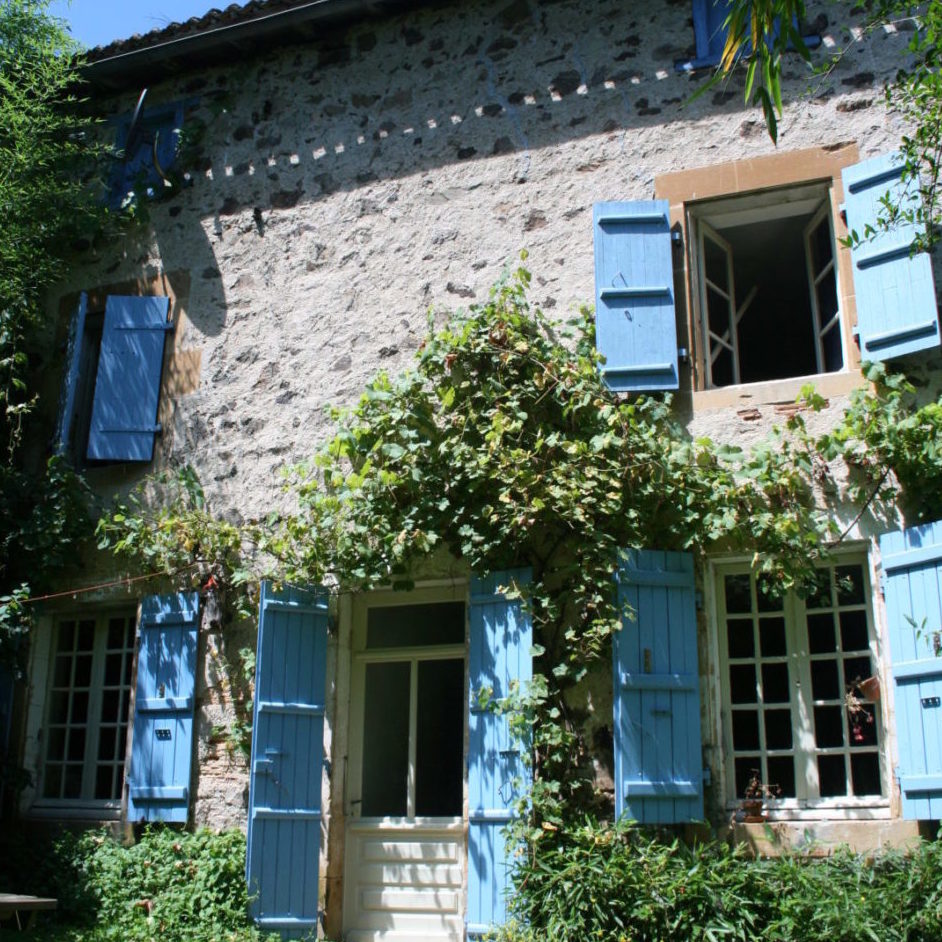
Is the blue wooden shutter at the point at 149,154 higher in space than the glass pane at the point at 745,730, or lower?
higher

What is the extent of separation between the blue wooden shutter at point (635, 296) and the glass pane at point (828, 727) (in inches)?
76.0

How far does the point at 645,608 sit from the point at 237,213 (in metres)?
4.26

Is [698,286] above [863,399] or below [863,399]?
above

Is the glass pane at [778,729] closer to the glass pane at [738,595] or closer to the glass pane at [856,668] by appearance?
the glass pane at [856,668]

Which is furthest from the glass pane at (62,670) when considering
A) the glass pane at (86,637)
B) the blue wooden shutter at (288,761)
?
the blue wooden shutter at (288,761)

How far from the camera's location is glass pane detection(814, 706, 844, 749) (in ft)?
20.5

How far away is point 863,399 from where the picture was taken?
6.34 meters

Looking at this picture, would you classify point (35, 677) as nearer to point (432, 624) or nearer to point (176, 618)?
point (176, 618)

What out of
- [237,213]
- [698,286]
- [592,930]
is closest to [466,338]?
[698,286]

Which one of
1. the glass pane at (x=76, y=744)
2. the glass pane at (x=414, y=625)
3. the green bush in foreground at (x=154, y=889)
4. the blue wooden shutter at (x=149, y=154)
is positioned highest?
the blue wooden shutter at (x=149, y=154)

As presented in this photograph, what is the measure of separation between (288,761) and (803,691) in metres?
2.87

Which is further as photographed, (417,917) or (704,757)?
(417,917)

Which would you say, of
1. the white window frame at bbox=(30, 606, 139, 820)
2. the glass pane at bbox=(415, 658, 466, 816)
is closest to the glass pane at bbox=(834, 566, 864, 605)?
the glass pane at bbox=(415, 658, 466, 816)

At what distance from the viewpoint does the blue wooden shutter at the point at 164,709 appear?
740 cm
